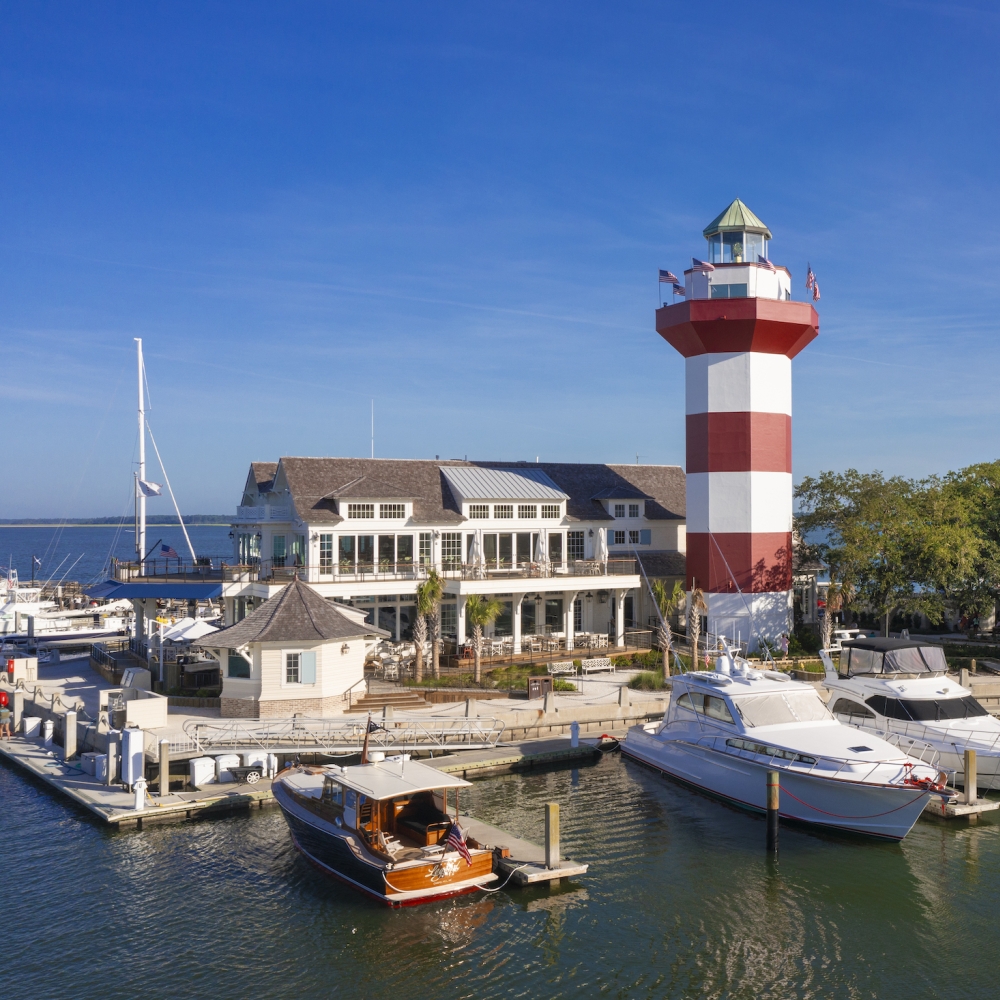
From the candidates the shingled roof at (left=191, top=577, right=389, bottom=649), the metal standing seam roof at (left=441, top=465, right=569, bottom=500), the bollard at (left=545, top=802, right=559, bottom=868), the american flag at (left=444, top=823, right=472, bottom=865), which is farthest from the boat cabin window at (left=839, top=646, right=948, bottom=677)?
the metal standing seam roof at (left=441, top=465, right=569, bottom=500)

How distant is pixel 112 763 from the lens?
25.5 metres

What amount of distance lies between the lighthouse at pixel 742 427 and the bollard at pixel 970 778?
54.5 feet

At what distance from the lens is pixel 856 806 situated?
22.4m

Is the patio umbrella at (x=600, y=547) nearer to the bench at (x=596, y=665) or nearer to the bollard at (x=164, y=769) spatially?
the bench at (x=596, y=665)

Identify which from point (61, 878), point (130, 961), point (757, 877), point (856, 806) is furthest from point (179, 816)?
point (856, 806)

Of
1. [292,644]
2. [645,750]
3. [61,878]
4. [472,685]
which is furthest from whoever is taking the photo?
[472,685]

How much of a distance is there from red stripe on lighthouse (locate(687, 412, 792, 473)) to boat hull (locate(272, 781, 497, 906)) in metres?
25.2

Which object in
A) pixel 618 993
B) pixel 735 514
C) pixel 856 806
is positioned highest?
pixel 735 514

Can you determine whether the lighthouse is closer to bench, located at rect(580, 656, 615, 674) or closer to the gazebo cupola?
the gazebo cupola

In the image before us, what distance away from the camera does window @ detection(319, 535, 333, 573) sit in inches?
1507

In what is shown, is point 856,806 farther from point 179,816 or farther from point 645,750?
point 179,816

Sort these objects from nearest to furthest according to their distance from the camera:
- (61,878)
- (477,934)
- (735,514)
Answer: (477,934), (61,878), (735,514)

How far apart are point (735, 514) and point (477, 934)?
26.5 meters

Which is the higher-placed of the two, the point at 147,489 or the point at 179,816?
the point at 147,489
